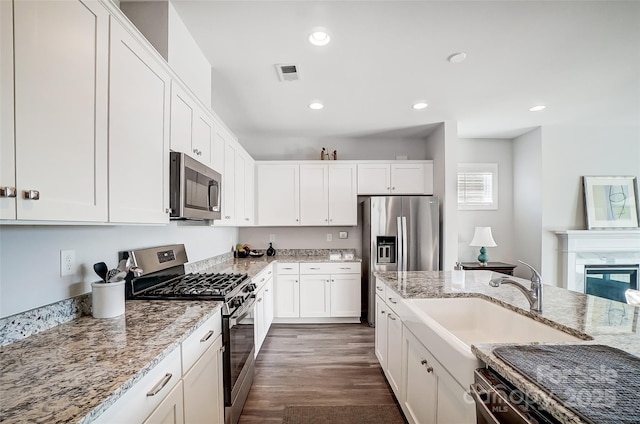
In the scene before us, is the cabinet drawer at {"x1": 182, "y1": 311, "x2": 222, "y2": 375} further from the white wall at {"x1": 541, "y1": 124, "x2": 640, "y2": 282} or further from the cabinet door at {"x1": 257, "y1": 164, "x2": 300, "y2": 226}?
the white wall at {"x1": 541, "y1": 124, "x2": 640, "y2": 282}

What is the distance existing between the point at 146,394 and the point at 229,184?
6.92 ft

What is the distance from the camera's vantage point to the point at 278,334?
3.38m

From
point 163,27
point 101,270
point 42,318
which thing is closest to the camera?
point 42,318

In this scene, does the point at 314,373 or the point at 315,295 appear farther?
the point at 315,295

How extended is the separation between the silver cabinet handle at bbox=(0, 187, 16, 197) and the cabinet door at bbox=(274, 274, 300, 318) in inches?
123

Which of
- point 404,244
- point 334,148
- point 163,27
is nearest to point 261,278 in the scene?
point 404,244

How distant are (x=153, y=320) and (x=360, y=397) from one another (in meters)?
Answer: 1.69

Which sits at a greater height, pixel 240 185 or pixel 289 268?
pixel 240 185

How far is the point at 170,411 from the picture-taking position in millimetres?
1061

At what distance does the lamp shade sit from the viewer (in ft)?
13.2

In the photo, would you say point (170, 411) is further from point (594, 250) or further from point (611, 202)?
point (611, 202)

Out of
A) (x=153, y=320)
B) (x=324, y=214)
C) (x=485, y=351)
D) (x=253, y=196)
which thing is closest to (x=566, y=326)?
(x=485, y=351)

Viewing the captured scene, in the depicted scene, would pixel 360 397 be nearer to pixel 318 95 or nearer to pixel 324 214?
pixel 324 214

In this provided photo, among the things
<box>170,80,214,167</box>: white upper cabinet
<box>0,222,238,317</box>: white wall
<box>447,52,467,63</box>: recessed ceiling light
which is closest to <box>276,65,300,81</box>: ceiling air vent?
<box>170,80,214,167</box>: white upper cabinet
